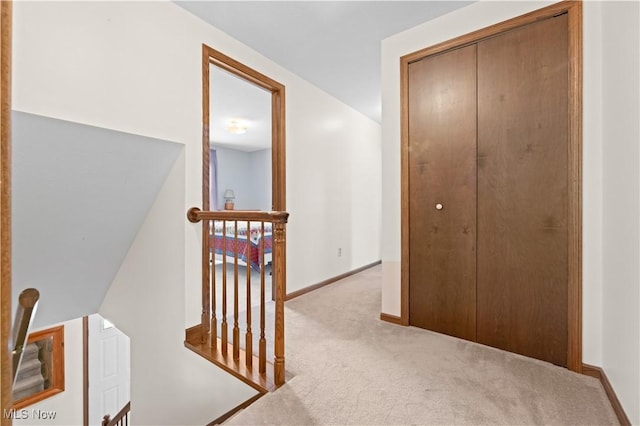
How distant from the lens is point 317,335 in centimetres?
219

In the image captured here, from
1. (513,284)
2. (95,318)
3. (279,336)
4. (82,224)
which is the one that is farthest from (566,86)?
(95,318)

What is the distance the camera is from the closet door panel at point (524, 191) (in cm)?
177

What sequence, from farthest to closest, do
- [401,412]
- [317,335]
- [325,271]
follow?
1. [325,271]
2. [317,335]
3. [401,412]

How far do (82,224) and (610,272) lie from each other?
10.2ft

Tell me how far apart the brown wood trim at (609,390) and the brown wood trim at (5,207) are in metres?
1.95

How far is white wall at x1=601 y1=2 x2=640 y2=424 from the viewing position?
1.24 m

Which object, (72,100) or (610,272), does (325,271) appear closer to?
(610,272)

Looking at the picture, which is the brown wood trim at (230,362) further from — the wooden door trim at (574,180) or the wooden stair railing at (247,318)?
the wooden door trim at (574,180)

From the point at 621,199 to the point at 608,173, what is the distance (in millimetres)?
241

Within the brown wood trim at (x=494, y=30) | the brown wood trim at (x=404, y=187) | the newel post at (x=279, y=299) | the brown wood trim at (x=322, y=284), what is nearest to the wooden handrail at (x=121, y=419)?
the brown wood trim at (x=322, y=284)

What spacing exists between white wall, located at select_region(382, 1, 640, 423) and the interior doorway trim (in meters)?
1.26

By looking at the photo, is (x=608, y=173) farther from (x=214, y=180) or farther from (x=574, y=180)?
(x=214, y=180)

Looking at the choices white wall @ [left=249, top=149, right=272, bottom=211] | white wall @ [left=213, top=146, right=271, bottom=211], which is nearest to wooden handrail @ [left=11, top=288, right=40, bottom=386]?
white wall @ [left=213, top=146, right=271, bottom=211]

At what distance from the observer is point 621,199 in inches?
55.0
